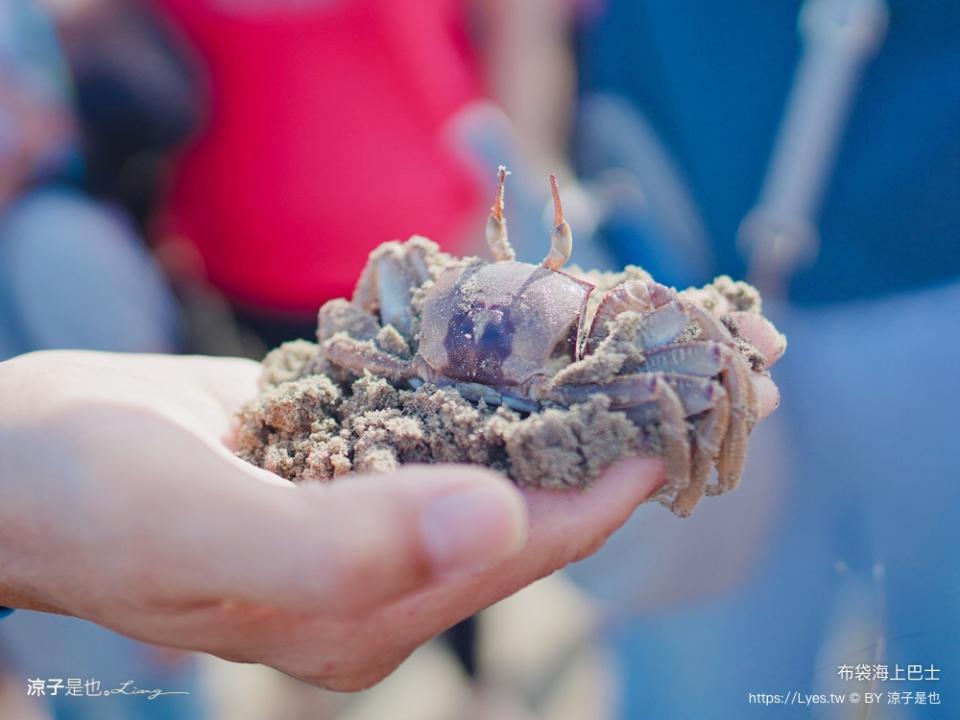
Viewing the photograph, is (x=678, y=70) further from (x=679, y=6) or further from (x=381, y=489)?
(x=381, y=489)

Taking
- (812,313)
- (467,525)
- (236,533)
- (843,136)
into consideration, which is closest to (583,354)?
(467,525)

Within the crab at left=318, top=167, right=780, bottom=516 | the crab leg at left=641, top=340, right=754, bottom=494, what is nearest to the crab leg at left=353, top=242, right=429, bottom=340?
the crab at left=318, top=167, right=780, bottom=516

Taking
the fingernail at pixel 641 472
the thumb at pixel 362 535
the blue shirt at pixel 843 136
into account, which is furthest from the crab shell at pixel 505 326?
the blue shirt at pixel 843 136

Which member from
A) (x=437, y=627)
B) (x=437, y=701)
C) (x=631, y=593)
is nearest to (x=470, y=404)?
(x=437, y=627)

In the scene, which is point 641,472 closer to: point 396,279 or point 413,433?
point 413,433

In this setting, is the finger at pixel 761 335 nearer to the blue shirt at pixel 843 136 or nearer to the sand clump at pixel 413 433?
the sand clump at pixel 413 433
